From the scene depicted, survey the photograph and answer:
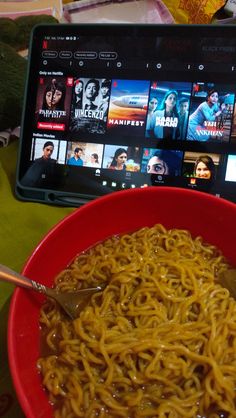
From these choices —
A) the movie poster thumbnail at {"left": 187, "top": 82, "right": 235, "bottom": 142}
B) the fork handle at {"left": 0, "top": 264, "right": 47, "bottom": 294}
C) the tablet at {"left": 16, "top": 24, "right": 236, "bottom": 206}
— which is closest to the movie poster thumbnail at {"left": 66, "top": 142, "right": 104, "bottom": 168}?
the tablet at {"left": 16, "top": 24, "right": 236, "bottom": 206}

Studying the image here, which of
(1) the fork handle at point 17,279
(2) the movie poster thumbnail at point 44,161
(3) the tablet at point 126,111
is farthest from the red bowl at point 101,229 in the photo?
(2) the movie poster thumbnail at point 44,161

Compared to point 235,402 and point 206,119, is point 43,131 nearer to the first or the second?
point 206,119

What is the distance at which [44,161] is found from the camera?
951 mm

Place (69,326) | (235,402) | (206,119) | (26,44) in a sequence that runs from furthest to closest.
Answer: (26,44)
(206,119)
(69,326)
(235,402)

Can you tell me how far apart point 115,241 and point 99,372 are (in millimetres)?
253

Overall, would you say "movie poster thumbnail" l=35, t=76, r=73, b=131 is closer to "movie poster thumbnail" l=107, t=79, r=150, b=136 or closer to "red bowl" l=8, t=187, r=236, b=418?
"movie poster thumbnail" l=107, t=79, r=150, b=136

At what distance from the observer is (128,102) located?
0.91 m

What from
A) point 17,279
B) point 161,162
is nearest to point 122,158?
point 161,162

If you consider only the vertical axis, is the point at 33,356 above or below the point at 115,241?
below

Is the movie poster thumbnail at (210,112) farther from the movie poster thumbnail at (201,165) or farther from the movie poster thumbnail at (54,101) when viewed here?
the movie poster thumbnail at (54,101)

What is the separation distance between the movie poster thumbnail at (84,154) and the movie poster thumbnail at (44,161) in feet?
0.06

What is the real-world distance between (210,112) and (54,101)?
37 centimetres

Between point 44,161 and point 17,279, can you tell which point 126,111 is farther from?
point 17,279

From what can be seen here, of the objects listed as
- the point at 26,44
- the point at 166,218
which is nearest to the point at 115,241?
the point at 166,218
